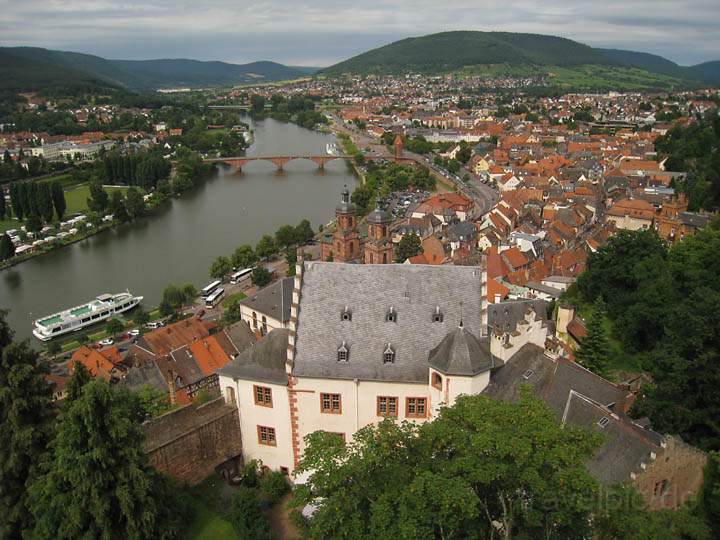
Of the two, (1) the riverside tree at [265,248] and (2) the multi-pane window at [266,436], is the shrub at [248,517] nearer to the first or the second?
(2) the multi-pane window at [266,436]

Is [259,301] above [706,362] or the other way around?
the other way around

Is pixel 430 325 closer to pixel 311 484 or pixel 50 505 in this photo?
pixel 311 484

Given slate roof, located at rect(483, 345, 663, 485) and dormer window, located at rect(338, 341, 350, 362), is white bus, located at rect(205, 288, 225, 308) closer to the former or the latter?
dormer window, located at rect(338, 341, 350, 362)

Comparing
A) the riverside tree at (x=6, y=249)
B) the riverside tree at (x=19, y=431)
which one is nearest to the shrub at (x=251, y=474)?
the riverside tree at (x=19, y=431)

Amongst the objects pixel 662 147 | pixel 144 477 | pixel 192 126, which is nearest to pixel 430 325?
pixel 144 477

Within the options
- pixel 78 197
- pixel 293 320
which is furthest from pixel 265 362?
pixel 78 197

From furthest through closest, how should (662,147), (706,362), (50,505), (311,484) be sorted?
(662,147) → (706,362) → (50,505) → (311,484)

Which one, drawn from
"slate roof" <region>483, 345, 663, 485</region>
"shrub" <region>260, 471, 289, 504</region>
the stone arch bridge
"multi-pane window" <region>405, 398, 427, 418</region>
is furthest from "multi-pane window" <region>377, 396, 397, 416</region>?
the stone arch bridge
